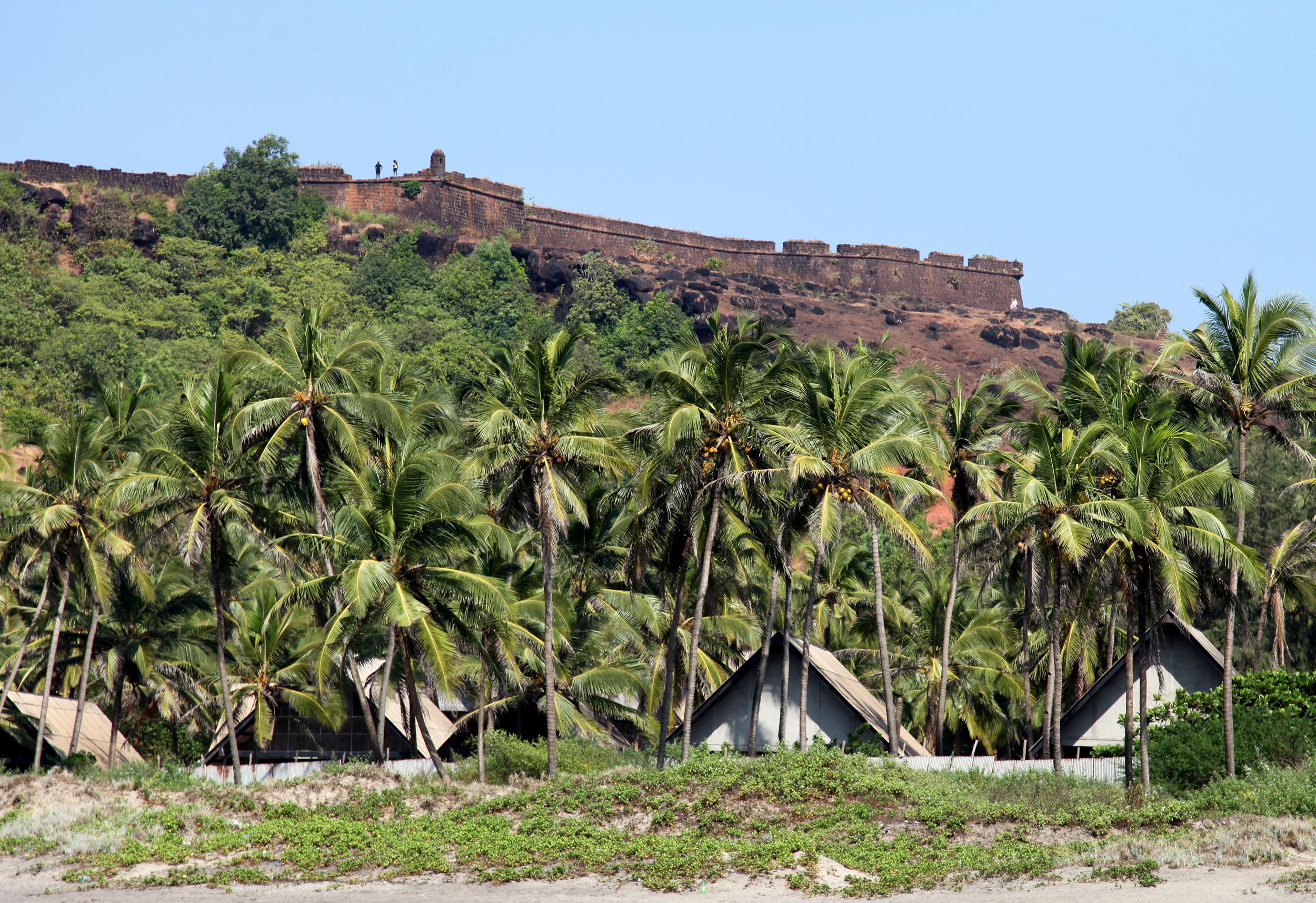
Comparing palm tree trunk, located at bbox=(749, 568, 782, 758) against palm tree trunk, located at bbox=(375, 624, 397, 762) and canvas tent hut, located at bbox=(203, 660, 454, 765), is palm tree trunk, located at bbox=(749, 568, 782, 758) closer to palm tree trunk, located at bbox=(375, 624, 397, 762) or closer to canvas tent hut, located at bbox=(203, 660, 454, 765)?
palm tree trunk, located at bbox=(375, 624, 397, 762)

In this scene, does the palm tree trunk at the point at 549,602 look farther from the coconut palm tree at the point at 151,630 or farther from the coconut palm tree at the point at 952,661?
the coconut palm tree at the point at 952,661

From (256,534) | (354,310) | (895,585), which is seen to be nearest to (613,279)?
(354,310)

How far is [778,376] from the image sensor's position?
27.2 metres

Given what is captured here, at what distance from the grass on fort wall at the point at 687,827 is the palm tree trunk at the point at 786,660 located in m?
4.80

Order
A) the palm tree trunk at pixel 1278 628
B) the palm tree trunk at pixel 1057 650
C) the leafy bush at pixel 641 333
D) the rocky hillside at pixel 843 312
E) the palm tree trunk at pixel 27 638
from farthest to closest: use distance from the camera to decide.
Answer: the rocky hillside at pixel 843 312, the leafy bush at pixel 641 333, the palm tree trunk at pixel 27 638, the palm tree trunk at pixel 1278 628, the palm tree trunk at pixel 1057 650

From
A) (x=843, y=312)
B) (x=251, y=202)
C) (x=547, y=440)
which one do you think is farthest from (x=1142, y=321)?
(x=547, y=440)

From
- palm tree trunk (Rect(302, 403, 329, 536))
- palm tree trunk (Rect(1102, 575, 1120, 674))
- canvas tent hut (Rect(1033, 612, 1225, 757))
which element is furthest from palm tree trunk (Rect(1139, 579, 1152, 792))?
palm tree trunk (Rect(302, 403, 329, 536))

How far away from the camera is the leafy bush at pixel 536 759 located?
1155 inches

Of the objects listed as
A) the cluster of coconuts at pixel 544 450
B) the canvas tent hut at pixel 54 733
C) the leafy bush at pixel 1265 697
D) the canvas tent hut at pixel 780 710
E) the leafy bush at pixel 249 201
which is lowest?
the canvas tent hut at pixel 54 733

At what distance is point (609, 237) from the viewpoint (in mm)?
101812

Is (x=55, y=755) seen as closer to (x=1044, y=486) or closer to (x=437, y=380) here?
(x=1044, y=486)

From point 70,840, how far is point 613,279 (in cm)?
7312

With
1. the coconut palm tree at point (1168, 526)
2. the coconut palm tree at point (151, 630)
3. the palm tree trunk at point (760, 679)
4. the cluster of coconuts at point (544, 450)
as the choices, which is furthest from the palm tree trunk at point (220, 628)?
the coconut palm tree at point (1168, 526)

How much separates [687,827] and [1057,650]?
1021 centimetres
